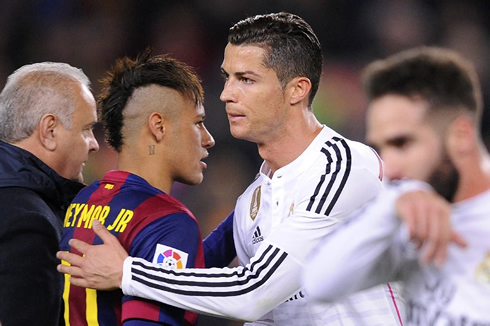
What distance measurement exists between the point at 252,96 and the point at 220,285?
0.90m

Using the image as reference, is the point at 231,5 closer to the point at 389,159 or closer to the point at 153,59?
the point at 153,59

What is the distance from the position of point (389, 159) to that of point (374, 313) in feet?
4.27

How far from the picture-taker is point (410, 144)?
1587mm

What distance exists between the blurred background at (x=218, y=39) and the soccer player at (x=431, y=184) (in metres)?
5.21

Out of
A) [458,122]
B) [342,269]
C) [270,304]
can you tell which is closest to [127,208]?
[270,304]

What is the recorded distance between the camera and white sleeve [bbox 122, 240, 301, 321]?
2.43m

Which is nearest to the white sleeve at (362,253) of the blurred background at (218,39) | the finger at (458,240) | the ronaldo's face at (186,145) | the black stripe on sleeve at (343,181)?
the finger at (458,240)

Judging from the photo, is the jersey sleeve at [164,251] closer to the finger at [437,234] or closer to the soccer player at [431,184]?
the soccer player at [431,184]

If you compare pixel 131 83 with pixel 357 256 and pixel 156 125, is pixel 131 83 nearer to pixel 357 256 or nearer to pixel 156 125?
pixel 156 125

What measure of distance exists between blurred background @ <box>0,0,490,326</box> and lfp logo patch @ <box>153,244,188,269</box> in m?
4.24

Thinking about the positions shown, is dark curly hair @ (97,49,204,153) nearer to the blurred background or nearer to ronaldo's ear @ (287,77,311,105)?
ronaldo's ear @ (287,77,311,105)

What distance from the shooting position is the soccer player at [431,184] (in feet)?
5.08

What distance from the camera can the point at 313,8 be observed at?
314 inches

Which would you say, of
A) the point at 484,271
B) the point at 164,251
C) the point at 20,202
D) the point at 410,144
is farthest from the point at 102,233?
the point at 484,271
